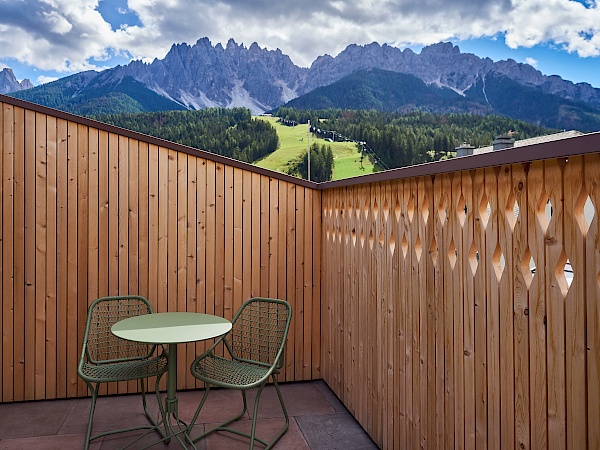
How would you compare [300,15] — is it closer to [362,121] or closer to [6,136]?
[362,121]

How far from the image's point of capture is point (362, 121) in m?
24.0

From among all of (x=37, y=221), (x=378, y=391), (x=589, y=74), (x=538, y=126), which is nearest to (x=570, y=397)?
(x=378, y=391)

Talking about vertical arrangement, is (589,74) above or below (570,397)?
above

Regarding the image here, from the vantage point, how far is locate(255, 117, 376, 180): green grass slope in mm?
22500

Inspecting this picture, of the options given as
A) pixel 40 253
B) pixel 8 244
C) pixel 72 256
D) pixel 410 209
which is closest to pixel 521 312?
pixel 410 209

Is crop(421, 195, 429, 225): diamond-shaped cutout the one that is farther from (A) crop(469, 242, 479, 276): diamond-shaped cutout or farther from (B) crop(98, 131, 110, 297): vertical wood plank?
(B) crop(98, 131, 110, 297): vertical wood plank

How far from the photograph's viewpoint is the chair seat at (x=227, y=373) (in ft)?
9.16

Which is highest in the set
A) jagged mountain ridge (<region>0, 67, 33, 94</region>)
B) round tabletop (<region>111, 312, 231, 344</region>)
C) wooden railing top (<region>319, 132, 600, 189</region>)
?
jagged mountain ridge (<region>0, 67, 33, 94</region>)

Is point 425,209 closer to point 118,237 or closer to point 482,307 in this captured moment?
point 482,307

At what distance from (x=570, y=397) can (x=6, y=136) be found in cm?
388

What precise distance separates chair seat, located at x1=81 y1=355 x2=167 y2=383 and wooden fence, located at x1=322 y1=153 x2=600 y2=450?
1308 millimetres

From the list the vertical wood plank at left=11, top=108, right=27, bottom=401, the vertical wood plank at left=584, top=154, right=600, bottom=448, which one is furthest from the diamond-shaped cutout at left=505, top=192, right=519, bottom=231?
the vertical wood plank at left=11, top=108, right=27, bottom=401

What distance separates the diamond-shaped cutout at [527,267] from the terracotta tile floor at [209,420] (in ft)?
5.89

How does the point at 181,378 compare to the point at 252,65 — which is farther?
the point at 252,65
